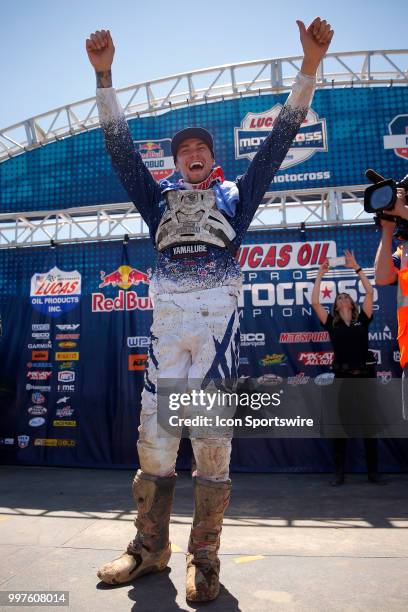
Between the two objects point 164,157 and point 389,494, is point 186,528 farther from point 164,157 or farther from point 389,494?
point 164,157

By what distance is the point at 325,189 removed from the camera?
553 centimetres

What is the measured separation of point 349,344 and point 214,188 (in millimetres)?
2728

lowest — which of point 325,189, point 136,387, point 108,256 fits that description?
point 136,387

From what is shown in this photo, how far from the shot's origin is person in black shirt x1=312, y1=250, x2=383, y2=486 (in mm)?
4309

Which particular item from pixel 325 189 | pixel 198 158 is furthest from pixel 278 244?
pixel 198 158

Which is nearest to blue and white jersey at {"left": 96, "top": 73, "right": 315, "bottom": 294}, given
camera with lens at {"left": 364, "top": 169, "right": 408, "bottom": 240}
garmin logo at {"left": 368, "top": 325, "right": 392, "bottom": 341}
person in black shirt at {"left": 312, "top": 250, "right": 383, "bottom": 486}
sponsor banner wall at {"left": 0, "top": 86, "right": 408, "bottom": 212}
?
camera with lens at {"left": 364, "top": 169, "right": 408, "bottom": 240}

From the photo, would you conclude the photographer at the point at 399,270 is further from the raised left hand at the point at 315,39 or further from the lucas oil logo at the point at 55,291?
the lucas oil logo at the point at 55,291

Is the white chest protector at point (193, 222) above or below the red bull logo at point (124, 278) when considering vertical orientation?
below

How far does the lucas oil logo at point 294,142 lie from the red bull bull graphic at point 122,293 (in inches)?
79.3

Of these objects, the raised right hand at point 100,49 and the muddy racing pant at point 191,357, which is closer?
the muddy racing pant at point 191,357

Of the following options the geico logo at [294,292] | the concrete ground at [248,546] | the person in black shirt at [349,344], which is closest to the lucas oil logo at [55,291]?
the geico logo at [294,292]

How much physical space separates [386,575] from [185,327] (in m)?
1.29

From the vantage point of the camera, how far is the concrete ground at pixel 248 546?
1.62 meters

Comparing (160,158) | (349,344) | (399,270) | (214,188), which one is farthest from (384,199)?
(160,158)
